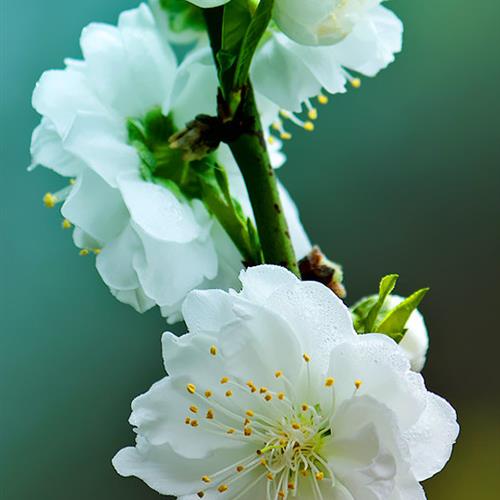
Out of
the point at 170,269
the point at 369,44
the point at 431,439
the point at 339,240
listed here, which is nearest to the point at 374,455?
the point at 431,439

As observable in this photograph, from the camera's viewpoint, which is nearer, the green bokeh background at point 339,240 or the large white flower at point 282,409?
the large white flower at point 282,409

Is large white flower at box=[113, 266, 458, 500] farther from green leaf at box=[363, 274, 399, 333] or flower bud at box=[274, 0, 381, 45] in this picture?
flower bud at box=[274, 0, 381, 45]

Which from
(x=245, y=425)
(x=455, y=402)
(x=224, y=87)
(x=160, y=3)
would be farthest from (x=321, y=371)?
(x=455, y=402)

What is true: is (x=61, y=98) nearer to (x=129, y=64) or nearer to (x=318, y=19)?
(x=129, y=64)

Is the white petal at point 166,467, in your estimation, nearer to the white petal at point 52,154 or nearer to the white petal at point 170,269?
the white petal at point 170,269

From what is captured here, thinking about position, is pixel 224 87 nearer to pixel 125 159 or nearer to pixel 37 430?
pixel 125 159

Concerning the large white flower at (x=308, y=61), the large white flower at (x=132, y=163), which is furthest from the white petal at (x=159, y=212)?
the large white flower at (x=308, y=61)

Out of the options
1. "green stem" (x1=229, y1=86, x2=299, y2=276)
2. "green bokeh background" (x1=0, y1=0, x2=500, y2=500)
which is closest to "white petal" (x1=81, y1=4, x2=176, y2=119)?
"green stem" (x1=229, y1=86, x2=299, y2=276)
